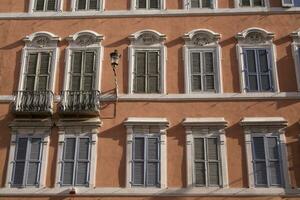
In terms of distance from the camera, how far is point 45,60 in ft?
62.0

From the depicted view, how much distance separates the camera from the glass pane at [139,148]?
17.1m

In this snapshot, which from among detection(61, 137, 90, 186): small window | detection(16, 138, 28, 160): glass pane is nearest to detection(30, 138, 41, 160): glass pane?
detection(16, 138, 28, 160): glass pane

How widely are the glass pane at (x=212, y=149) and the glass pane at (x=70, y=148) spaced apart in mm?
4599

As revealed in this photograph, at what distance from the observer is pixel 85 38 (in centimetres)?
1922

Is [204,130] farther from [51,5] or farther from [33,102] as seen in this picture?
[51,5]

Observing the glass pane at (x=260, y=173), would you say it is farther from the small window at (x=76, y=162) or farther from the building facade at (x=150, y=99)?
the small window at (x=76, y=162)

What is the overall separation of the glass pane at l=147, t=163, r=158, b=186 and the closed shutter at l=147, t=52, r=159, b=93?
2.82m

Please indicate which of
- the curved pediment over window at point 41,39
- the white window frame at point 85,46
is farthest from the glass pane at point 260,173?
the curved pediment over window at point 41,39

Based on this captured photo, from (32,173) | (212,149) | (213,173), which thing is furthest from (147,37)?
(32,173)

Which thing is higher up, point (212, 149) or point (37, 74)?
point (37, 74)

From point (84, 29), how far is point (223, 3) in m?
5.50

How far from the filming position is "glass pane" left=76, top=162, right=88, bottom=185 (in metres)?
16.8

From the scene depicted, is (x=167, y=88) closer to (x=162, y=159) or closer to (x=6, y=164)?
(x=162, y=159)

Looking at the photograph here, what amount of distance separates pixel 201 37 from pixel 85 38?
4391mm
